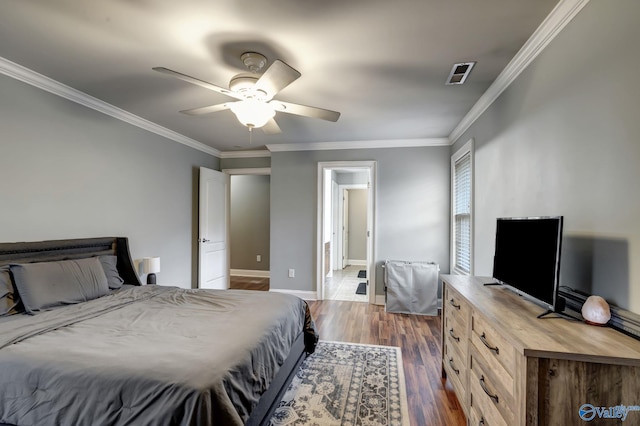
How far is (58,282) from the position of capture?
7.64ft

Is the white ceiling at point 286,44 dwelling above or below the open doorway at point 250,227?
above

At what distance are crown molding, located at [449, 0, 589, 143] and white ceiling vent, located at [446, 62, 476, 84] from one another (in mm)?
265

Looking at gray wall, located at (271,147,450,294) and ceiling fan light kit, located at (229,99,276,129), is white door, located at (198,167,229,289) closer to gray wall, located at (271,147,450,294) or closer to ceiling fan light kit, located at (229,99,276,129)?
gray wall, located at (271,147,450,294)

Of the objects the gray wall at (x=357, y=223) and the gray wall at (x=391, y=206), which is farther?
the gray wall at (x=357, y=223)

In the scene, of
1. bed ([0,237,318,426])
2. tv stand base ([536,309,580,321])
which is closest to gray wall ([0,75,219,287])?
bed ([0,237,318,426])

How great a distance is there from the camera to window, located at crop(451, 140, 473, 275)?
11.3 ft

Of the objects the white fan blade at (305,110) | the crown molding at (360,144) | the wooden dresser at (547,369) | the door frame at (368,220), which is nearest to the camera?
the wooden dresser at (547,369)

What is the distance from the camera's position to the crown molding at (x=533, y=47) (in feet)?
5.12

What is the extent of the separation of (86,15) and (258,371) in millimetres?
2310

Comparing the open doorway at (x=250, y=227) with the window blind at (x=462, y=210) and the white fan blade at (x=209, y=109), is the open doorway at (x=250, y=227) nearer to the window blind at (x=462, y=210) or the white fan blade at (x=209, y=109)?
the window blind at (x=462, y=210)

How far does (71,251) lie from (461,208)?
436 cm

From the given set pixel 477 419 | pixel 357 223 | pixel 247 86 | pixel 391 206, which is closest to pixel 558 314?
pixel 477 419

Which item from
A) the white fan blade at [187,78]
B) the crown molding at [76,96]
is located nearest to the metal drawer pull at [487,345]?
the white fan blade at [187,78]

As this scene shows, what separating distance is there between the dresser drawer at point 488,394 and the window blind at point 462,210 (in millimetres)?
1940
